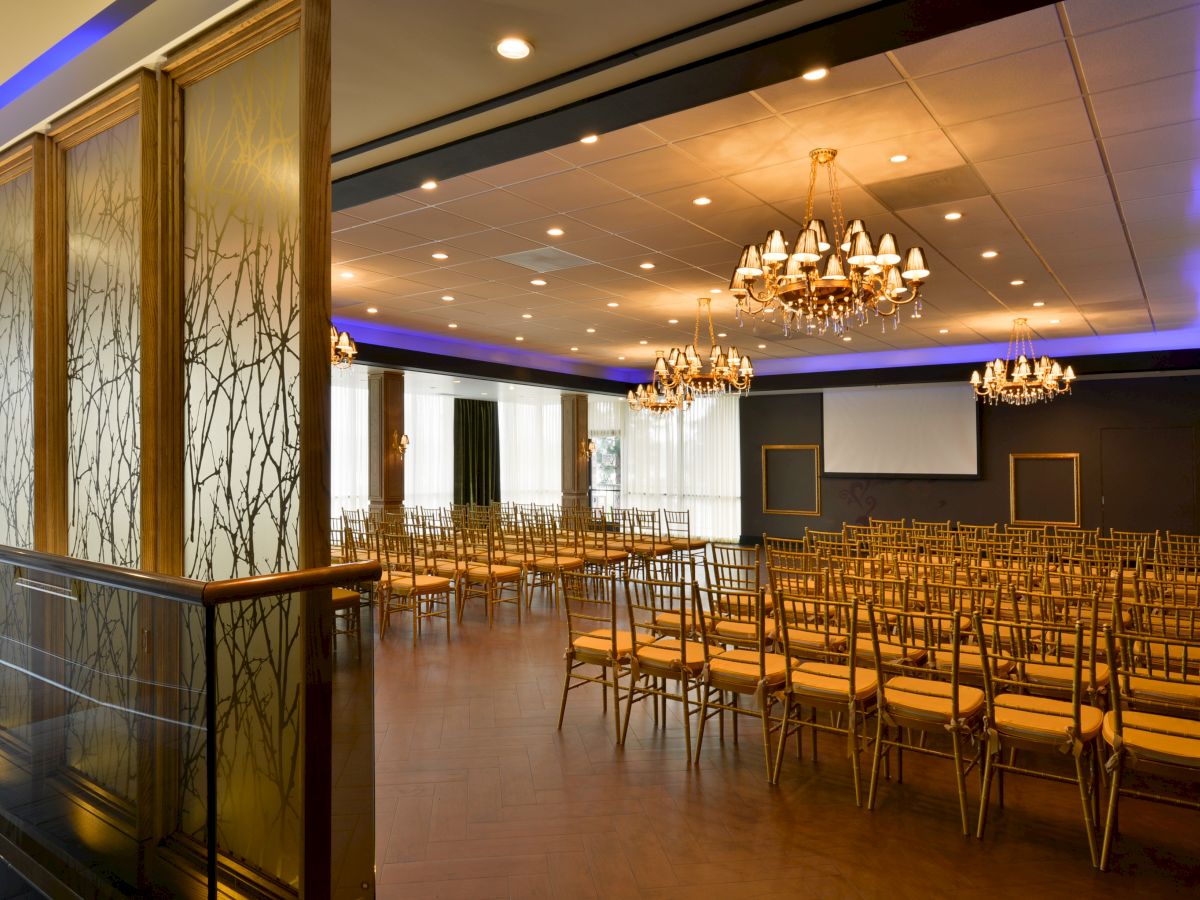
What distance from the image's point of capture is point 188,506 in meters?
3.35

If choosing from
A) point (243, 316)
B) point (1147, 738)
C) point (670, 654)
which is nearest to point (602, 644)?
point (670, 654)

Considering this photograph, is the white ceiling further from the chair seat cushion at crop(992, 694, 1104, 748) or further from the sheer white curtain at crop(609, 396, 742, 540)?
the sheer white curtain at crop(609, 396, 742, 540)

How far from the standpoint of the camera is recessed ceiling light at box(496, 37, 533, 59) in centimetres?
338

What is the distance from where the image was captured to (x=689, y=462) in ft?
63.8

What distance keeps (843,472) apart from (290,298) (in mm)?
14875

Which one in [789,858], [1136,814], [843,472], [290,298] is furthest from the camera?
[843,472]

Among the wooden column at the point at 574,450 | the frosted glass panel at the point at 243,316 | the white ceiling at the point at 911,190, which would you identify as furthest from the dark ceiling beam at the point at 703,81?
the wooden column at the point at 574,450

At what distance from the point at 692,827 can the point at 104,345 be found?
11.8 ft

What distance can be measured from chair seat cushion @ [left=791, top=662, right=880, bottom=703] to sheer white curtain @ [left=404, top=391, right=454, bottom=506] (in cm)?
1495

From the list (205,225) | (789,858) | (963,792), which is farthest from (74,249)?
(963,792)

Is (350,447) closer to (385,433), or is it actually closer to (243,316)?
(385,433)

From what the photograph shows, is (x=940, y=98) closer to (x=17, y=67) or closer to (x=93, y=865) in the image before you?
(x=17, y=67)

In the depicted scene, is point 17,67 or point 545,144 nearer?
point 17,67

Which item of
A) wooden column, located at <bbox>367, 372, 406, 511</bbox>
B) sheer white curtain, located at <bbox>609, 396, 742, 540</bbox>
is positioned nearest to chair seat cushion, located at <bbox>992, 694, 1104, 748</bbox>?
wooden column, located at <bbox>367, 372, 406, 511</bbox>
